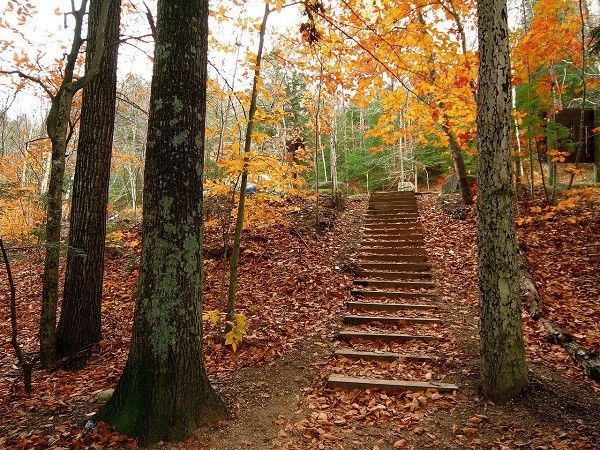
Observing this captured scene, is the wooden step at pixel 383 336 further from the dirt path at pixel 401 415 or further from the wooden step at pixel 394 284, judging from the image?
the wooden step at pixel 394 284

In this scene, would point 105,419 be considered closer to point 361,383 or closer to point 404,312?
point 361,383

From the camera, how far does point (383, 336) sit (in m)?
5.75

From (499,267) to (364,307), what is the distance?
353 centimetres

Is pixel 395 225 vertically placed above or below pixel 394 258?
above

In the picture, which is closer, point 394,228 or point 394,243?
point 394,243

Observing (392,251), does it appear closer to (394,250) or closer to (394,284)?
(394,250)

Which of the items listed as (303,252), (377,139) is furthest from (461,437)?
(377,139)

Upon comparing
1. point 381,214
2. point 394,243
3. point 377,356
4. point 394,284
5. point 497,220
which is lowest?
point 377,356

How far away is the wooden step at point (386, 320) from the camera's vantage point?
626cm

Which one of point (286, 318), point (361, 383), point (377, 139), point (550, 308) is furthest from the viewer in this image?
point (377, 139)

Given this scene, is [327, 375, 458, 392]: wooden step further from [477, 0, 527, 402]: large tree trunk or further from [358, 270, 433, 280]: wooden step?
[358, 270, 433, 280]: wooden step

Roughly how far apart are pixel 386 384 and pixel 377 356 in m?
0.78

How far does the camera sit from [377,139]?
25.3 meters

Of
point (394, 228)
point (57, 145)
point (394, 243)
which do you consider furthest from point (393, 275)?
point (57, 145)
